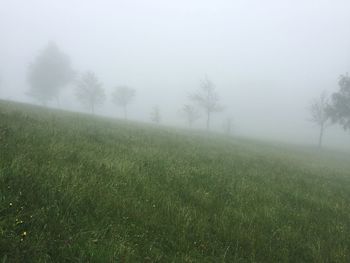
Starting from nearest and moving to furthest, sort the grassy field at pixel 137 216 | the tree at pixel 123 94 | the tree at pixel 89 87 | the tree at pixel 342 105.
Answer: the grassy field at pixel 137 216 < the tree at pixel 342 105 < the tree at pixel 89 87 < the tree at pixel 123 94

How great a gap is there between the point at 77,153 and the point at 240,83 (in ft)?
546

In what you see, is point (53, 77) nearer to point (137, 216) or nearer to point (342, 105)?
point (342, 105)

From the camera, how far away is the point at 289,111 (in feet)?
398

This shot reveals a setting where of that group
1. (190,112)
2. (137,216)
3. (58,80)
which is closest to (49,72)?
(58,80)

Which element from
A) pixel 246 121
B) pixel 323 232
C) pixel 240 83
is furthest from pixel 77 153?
pixel 240 83

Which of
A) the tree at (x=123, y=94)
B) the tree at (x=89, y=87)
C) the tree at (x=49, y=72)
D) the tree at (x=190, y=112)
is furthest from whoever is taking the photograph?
the tree at (x=123, y=94)

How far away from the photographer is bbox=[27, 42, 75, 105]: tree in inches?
2234

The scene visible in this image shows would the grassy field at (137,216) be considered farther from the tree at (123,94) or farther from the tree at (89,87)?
the tree at (123,94)

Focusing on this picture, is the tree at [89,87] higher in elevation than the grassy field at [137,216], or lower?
higher

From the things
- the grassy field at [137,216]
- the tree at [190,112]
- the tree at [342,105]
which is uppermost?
the tree at [342,105]

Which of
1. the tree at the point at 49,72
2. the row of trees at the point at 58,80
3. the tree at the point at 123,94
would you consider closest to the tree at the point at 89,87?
the row of trees at the point at 58,80

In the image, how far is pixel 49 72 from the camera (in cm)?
5703

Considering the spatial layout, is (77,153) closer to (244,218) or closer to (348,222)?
(244,218)

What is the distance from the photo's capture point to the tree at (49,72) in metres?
56.8
